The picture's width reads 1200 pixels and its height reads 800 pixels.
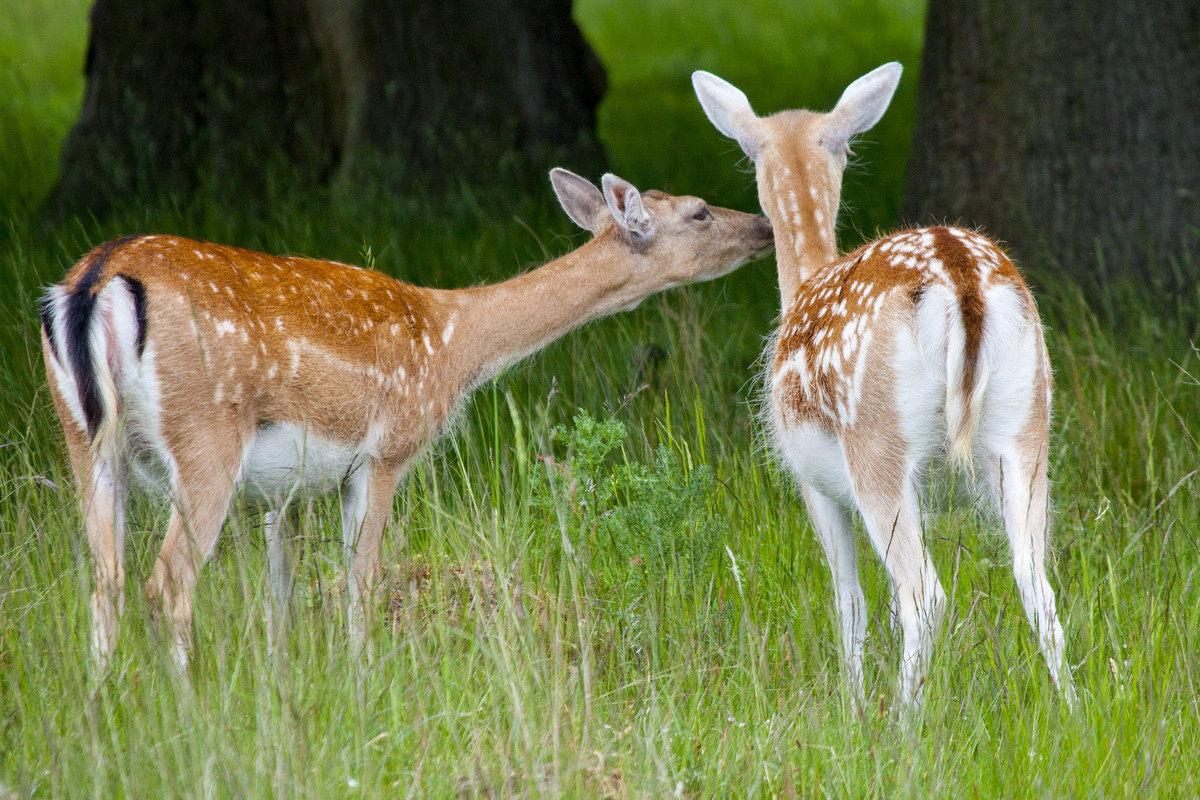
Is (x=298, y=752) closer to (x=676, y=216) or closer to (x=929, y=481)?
(x=929, y=481)

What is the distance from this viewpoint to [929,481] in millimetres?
3346

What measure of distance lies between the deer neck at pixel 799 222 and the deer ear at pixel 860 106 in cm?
21

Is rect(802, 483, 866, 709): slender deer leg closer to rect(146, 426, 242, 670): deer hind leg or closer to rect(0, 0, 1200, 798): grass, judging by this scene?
rect(0, 0, 1200, 798): grass

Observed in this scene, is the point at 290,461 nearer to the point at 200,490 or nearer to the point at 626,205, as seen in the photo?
the point at 200,490

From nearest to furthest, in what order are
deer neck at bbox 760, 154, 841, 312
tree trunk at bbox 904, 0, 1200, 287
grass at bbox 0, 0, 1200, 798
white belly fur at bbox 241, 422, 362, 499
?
1. grass at bbox 0, 0, 1200, 798
2. white belly fur at bbox 241, 422, 362, 499
3. deer neck at bbox 760, 154, 841, 312
4. tree trunk at bbox 904, 0, 1200, 287

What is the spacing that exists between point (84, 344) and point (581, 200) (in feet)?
7.25

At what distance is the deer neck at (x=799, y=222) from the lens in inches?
174

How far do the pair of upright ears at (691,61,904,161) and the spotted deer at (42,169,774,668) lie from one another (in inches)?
20.1

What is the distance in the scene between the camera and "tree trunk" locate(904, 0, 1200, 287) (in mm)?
6062

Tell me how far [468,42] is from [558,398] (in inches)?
163

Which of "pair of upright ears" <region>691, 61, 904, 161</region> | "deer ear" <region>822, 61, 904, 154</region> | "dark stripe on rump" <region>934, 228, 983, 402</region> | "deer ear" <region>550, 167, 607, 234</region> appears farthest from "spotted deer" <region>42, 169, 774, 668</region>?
"dark stripe on rump" <region>934, 228, 983, 402</region>

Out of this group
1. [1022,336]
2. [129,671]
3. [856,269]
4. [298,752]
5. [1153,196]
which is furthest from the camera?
[1153,196]

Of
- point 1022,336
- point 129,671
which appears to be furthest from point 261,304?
point 1022,336

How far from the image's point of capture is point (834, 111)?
4.73m
